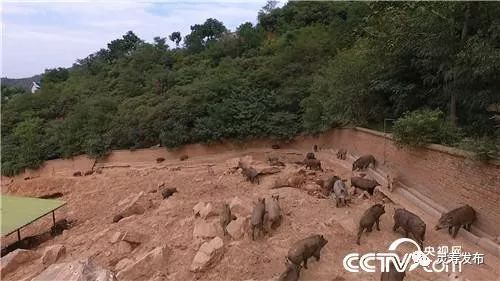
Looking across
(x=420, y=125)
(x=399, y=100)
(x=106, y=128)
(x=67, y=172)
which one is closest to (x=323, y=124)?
(x=399, y=100)

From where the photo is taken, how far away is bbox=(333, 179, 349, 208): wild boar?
34.9 feet

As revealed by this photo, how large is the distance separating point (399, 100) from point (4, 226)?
13558 millimetres

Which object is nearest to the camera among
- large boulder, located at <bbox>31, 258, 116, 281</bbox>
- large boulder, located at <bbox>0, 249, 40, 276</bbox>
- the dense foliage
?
large boulder, located at <bbox>31, 258, 116, 281</bbox>

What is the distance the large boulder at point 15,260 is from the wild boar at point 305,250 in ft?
22.4

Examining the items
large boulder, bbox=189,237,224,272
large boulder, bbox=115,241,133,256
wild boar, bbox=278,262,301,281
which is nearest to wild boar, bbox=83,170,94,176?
large boulder, bbox=115,241,133,256

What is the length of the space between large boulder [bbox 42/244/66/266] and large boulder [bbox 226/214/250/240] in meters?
4.27

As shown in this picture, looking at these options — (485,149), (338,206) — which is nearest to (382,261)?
(338,206)

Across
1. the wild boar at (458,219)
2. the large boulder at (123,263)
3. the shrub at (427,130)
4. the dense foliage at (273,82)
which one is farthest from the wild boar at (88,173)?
the wild boar at (458,219)

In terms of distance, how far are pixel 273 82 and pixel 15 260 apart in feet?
63.6

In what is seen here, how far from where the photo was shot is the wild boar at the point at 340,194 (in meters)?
10.6

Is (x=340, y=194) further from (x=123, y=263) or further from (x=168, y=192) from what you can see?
(x=168, y=192)

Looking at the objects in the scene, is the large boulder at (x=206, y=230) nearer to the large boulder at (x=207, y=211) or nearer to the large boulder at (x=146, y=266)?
the large boulder at (x=207, y=211)

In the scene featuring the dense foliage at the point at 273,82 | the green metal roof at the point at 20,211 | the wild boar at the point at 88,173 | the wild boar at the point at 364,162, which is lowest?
the wild boar at the point at 88,173

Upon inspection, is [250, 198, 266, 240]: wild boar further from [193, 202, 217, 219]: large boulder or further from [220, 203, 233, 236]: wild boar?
[193, 202, 217, 219]: large boulder
